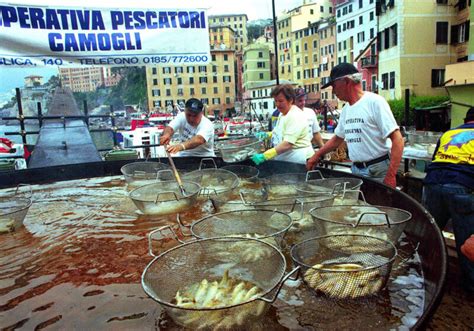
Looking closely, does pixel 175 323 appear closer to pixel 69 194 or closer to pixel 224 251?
pixel 224 251

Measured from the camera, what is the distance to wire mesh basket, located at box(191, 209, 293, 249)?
2311 mm

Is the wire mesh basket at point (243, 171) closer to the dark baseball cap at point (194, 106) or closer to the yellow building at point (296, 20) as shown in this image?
the dark baseball cap at point (194, 106)

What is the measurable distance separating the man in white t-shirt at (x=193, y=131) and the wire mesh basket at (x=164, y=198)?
1084 mm

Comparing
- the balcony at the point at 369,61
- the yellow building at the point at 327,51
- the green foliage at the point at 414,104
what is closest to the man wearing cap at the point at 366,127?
the green foliage at the point at 414,104

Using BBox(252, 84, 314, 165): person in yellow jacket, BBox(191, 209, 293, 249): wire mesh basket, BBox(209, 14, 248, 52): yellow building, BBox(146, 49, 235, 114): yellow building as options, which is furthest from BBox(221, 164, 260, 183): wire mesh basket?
BBox(209, 14, 248, 52): yellow building

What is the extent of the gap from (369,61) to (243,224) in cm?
3994

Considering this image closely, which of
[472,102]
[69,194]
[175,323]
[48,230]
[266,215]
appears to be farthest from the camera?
[472,102]

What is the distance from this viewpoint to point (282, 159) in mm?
4648

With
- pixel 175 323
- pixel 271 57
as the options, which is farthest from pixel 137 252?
pixel 271 57

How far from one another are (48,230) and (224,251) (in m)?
1.93

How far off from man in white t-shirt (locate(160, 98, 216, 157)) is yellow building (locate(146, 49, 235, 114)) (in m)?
72.8

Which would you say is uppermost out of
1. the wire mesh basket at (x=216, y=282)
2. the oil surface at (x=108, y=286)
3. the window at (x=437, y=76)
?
the window at (x=437, y=76)

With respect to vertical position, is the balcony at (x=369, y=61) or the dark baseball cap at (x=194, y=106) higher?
the balcony at (x=369, y=61)

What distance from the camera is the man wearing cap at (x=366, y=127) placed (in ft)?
11.4
